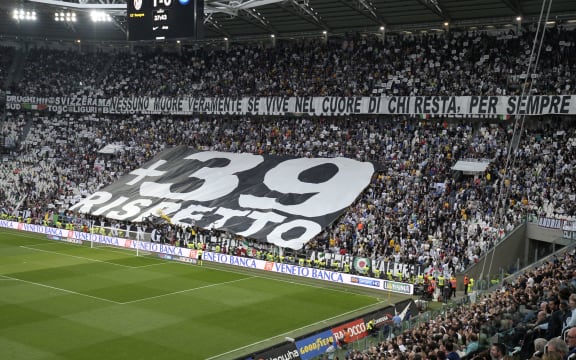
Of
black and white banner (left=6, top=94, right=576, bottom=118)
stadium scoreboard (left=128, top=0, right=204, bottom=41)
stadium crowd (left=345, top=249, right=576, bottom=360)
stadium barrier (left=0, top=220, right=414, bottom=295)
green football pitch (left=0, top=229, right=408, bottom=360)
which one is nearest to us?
stadium crowd (left=345, top=249, right=576, bottom=360)

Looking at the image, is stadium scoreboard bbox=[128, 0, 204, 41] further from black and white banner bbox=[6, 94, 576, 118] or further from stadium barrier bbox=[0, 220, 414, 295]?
black and white banner bbox=[6, 94, 576, 118]

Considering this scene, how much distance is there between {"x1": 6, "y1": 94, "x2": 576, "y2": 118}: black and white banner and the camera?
1532 inches

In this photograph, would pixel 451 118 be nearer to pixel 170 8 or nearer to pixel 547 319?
pixel 170 8

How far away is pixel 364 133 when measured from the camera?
46.8 m

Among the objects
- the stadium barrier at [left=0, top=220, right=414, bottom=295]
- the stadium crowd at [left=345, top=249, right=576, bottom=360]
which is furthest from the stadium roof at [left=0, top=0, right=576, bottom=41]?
the stadium crowd at [left=345, top=249, right=576, bottom=360]

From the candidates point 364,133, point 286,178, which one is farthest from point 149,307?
point 364,133

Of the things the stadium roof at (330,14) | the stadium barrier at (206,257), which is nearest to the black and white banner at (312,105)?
the stadium roof at (330,14)

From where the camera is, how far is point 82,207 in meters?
50.0

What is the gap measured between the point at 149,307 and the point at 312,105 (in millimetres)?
25103

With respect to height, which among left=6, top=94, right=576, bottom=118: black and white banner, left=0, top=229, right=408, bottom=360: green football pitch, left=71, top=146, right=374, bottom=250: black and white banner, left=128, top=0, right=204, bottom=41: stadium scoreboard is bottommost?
left=0, top=229, right=408, bottom=360: green football pitch

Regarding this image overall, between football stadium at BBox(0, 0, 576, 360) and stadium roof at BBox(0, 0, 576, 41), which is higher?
stadium roof at BBox(0, 0, 576, 41)

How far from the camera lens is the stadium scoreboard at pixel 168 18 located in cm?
2736

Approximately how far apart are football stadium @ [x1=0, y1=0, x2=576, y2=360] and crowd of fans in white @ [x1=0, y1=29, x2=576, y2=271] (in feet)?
0.57

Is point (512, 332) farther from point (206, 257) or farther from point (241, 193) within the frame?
point (241, 193)
